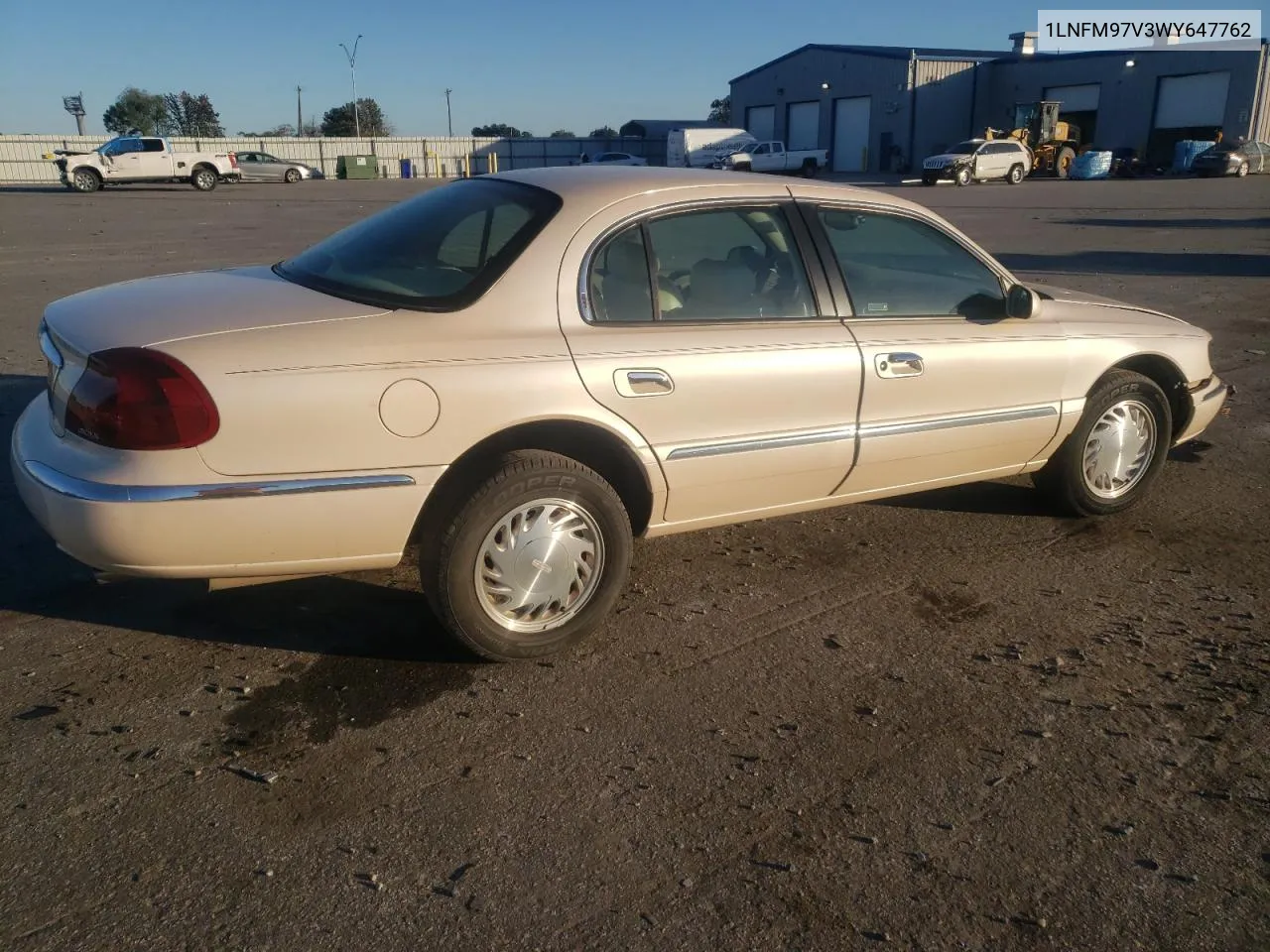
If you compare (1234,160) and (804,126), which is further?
(804,126)

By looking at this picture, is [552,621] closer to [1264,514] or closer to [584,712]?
[584,712]

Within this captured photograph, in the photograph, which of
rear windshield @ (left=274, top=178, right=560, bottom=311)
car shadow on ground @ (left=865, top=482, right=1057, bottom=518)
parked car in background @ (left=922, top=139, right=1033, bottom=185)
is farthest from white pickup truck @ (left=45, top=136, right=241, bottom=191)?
car shadow on ground @ (left=865, top=482, right=1057, bottom=518)

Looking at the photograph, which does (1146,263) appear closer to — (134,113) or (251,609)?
(251,609)

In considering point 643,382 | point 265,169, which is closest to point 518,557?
point 643,382

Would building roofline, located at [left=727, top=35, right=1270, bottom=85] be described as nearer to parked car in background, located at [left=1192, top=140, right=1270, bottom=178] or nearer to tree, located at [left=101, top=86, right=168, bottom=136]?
parked car in background, located at [left=1192, top=140, right=1270, bottom=178]

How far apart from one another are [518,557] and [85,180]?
39.6m

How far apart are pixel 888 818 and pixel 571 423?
1.57 meters

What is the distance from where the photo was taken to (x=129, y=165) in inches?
1430

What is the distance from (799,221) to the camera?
13.3 feet

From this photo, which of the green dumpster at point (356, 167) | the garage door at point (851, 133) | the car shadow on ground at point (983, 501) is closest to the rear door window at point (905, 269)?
the car shadow on ground at point (983, 501)

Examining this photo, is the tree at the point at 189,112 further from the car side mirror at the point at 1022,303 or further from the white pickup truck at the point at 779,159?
the car side mirror at the point at 1022,303

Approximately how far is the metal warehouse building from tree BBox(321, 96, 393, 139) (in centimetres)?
5070

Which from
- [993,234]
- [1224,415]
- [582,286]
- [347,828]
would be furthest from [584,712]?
[993,234]

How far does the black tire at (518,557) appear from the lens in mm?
3273
